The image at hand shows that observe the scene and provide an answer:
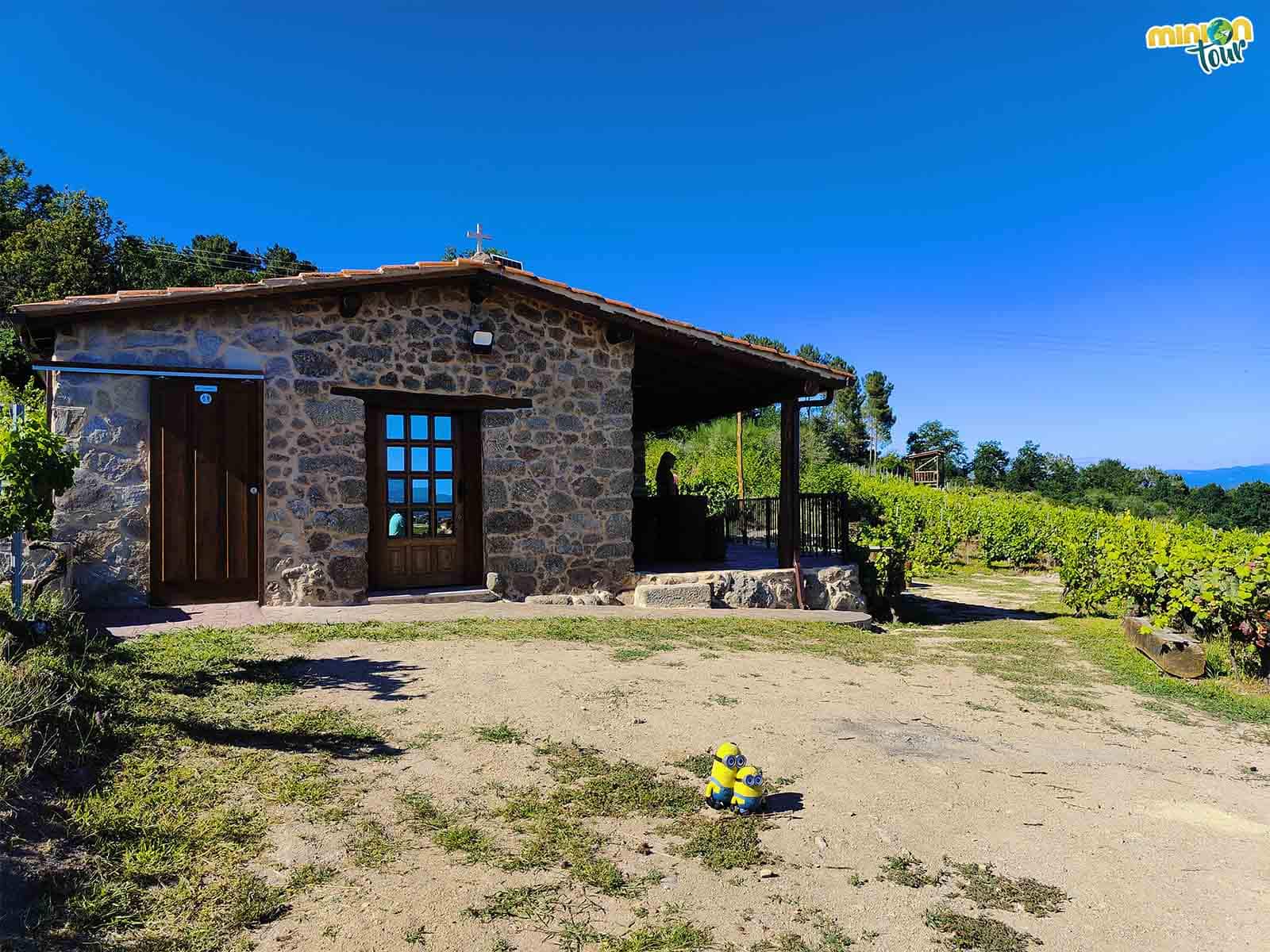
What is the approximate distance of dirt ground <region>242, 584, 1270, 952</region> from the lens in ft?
8.95

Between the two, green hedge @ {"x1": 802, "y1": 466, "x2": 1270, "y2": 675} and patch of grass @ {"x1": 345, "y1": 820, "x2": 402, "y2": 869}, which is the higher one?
green hedge @ {"x1": 802, "y1": 466, "x2": 1270, "y2": 675}

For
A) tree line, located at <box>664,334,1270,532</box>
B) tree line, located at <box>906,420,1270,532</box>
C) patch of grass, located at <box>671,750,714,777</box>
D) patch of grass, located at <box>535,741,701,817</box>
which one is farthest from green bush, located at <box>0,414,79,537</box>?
tree line, located at <box>906,420,1270,532</box>

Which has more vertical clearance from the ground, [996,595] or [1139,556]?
[1139,556]

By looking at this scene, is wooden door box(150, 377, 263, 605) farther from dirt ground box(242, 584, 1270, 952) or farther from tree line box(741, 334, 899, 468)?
tree line box(741, 334, 899, 468)

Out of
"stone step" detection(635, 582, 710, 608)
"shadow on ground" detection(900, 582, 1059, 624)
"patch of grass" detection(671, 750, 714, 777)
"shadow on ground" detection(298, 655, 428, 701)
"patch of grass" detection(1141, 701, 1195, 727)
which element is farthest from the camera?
"shadow on ground" detection(900, 582, 1059, 624)

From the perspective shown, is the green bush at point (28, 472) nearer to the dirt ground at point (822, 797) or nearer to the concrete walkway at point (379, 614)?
the dirt ground at point (822, 797)

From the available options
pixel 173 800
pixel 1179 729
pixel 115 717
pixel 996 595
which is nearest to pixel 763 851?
pixel 173 800

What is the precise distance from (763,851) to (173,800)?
2475mm

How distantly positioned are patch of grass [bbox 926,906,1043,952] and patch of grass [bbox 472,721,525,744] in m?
2.27

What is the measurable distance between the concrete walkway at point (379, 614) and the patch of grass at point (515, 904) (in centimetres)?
492

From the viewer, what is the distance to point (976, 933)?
2.68 m

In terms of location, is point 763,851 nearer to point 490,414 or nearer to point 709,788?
point 709,788

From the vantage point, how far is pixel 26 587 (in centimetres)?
630

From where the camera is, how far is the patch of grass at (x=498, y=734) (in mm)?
4258
